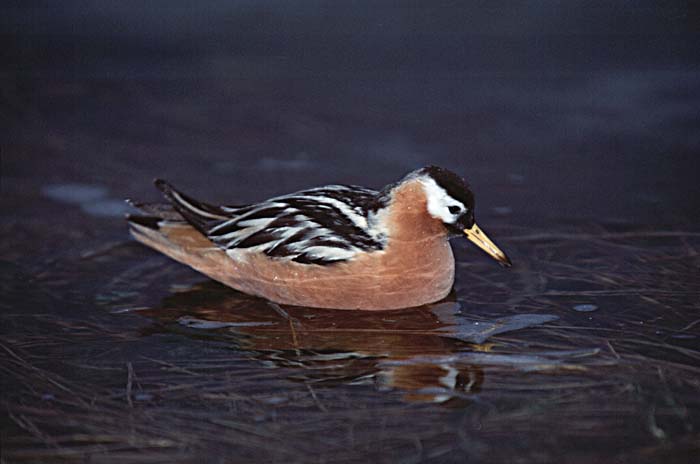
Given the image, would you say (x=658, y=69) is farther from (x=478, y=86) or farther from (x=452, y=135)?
(x=452, y=135)

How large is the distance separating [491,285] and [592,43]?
5528mm

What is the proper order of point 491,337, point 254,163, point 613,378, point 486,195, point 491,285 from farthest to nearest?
point 254,163 < point 486,195 < point 491,285 < point 491,337 < point 613,378

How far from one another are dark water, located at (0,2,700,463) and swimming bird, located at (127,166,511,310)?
0.18m

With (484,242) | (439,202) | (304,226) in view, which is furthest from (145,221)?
(484,242)

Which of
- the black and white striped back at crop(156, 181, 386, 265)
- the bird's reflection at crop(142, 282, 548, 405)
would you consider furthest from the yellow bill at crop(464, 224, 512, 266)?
the black and white striped back at crop(156, 181, 386, 265)

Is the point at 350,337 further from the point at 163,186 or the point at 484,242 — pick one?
the point at 163,186

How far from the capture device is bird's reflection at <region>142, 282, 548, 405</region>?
237 inches

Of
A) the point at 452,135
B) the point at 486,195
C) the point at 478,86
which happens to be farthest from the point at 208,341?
the point at 478,86

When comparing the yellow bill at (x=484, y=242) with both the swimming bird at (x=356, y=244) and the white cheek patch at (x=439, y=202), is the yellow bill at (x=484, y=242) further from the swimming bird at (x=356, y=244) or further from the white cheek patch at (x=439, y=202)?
the white cheek patch at (x=439, y=202)

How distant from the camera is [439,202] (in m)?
6.86

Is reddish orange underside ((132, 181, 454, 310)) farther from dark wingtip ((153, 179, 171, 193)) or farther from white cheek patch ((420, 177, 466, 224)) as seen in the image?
dark wingtip ((153, 179, 171, 193))

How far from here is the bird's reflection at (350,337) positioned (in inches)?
237

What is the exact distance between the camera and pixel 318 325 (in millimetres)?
6828

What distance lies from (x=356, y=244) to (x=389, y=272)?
0.27 m
